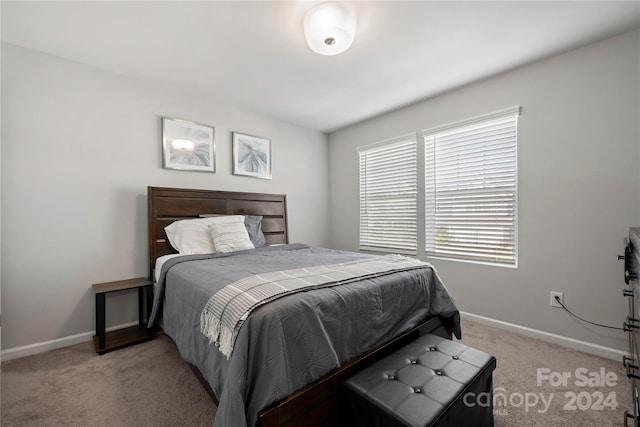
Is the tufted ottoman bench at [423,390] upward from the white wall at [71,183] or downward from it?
downward

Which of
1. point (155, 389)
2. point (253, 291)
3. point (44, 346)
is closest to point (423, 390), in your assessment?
point (253, 291)

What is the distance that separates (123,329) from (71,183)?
139cm

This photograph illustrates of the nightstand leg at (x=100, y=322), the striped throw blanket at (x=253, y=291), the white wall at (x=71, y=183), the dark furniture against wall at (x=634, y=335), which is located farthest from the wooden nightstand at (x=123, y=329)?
the dark furniture against wall at (x=634, y=335)

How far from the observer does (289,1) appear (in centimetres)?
171

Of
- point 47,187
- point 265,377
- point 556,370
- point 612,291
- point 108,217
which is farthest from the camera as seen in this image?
point 108,217

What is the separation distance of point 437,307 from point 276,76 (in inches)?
97.5

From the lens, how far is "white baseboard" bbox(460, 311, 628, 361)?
2.04m

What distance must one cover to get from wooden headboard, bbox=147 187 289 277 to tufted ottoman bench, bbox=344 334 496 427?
7.51 ft

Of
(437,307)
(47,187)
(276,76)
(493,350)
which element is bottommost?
(493,350)

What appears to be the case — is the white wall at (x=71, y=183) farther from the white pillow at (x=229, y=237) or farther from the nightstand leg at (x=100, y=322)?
the white pillow at (x=229, y=237)

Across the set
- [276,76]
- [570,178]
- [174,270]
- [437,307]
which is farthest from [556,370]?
[276,76]

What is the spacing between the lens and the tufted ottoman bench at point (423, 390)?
Answer: 102cm

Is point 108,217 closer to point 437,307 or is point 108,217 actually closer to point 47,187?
point 47,187

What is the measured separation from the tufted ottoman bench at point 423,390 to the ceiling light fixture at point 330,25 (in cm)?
197
